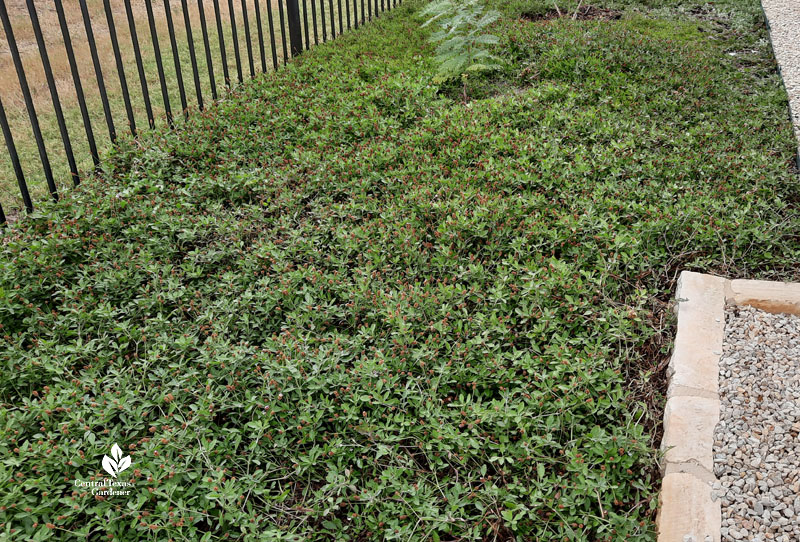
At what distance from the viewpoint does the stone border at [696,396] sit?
2322 mm

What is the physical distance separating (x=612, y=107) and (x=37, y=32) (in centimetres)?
494

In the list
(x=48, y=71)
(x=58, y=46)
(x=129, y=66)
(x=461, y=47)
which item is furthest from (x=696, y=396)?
(x=58, y=46)

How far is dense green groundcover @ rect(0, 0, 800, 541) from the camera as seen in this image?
8.18 ft

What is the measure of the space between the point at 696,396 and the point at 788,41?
6820 millimetres

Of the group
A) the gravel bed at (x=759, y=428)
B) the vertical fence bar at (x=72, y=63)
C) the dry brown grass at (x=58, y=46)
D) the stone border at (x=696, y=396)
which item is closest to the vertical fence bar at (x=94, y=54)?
the vertical fence bar at (x=72, y=63)

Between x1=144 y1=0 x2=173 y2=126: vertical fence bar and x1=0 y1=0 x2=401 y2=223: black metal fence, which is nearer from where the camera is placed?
x1=0 y1=0 x2=401 y2=223: black metal fence

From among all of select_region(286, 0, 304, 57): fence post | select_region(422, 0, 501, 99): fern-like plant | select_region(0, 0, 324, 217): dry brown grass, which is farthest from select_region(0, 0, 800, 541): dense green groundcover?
select_region(286, 0, 304, 57): fence post

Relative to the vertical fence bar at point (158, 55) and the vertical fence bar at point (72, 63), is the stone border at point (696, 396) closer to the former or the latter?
the vertical fence bar at point (72, 63)

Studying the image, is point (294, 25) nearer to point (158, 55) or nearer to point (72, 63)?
point (158, 55)

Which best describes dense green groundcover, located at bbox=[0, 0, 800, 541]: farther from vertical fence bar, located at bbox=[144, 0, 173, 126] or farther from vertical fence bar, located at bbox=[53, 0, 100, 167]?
vertical fence bar, located at bbox=[144, 0, 173, 126]

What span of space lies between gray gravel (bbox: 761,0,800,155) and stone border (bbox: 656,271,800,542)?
2.51 m

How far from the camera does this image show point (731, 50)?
7.29 metres

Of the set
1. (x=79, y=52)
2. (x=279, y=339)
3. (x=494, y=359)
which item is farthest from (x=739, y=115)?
(x=79, y=52)

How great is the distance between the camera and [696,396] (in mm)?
2770
